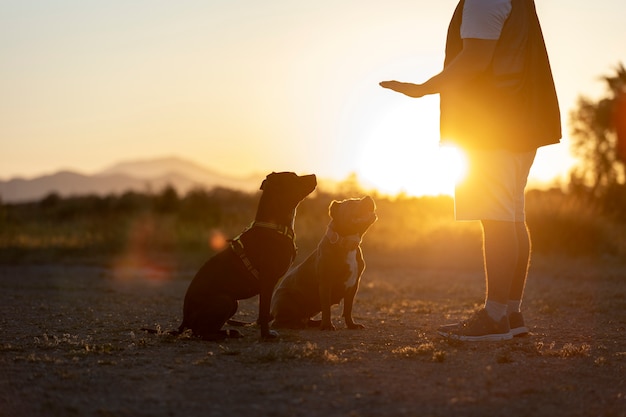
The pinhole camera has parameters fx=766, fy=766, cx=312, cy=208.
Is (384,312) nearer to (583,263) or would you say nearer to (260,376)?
(260,376)

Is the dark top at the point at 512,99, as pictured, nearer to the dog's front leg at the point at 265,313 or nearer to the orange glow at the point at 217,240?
the dog's front leg at the point at 265,313

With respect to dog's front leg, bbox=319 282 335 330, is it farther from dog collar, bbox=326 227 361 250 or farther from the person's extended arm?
the person's extended arm

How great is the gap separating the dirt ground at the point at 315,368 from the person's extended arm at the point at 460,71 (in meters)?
1.97

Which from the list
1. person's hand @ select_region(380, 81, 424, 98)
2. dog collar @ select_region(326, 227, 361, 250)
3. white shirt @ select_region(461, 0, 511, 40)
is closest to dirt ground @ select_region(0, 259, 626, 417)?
dog collar @ select_region(326, 227, 361, 250)

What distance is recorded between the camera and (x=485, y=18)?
5.72 m

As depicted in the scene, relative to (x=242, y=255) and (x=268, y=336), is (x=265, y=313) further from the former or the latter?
(x=242, y=255)

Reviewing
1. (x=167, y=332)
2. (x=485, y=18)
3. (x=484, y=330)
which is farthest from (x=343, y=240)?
(x=485, y=18)

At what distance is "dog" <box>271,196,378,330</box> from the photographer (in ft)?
22.6

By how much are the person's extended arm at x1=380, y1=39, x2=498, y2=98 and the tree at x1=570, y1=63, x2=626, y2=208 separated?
20.9m

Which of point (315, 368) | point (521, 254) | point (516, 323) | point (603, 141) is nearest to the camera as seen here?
point (315, 368)

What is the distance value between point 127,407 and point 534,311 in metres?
6.23

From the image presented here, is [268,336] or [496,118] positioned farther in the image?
[268,336]

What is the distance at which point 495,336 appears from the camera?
5934 millimetres

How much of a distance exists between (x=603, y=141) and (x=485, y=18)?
102ft
